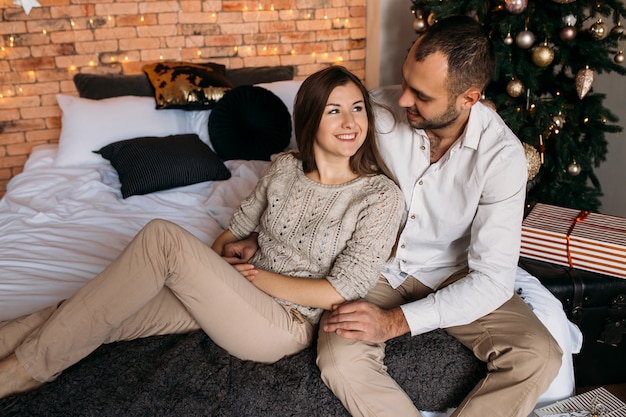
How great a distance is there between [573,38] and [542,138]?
419 millimetres

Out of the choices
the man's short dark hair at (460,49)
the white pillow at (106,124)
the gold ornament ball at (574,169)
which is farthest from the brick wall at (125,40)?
the man's short dark hair at (460,49)

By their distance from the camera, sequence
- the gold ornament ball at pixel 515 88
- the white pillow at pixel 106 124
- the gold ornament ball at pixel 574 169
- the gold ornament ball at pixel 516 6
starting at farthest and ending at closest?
the white pillow at pixel 106 124, the gold ornament ball at pixel 574 169, the gold ornament ball at pixel 515 88, the gold ornament ball at pixel 516 6

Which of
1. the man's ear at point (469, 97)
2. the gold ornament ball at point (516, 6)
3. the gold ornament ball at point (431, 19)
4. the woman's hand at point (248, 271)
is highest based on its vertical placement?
the gold ornament ball at point (516, 6)

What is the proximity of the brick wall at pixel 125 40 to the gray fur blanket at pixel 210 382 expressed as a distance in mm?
2314

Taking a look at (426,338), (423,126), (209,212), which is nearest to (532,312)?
(426,338)

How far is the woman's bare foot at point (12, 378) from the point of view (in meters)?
1.17

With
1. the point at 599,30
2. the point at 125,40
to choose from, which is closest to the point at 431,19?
the point at 599,30

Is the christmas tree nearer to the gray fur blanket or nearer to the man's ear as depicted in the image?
the man's ear

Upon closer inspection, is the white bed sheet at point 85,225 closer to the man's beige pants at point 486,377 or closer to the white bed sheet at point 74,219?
the white bed sheet at point 74,219

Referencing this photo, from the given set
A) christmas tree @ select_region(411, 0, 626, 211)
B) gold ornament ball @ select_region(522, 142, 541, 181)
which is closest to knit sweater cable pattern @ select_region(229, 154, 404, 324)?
christmas tree @ select_region(411, 0, 626, 211)

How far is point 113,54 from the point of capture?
10.4 ft

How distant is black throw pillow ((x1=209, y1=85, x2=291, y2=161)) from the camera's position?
2.63 m

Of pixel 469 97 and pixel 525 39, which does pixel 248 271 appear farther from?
pixel 525 39

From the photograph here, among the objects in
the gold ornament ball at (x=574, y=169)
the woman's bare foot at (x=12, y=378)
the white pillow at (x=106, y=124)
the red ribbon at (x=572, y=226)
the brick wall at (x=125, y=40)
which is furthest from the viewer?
the brick wall at (x=125, y=40)
